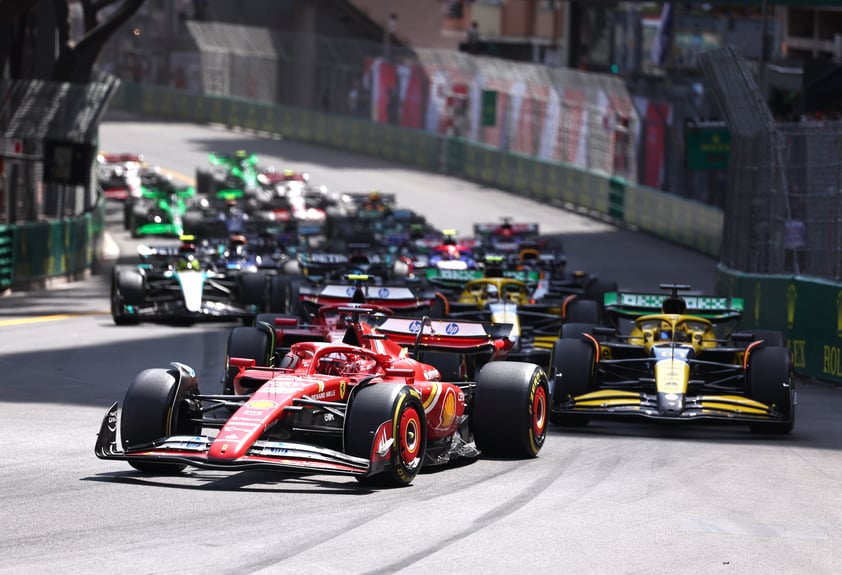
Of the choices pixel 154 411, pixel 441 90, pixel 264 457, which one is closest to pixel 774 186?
pixel 154 411

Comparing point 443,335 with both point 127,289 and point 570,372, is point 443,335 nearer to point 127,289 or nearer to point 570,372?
point 570,372

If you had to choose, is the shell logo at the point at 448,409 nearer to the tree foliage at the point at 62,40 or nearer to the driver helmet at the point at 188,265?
the driver helmet at the point at 188,265

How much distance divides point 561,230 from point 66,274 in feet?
50.0

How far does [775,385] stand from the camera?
1577cm

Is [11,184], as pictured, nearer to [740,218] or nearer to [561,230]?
[561,230]

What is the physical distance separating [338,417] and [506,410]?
5.30 ft

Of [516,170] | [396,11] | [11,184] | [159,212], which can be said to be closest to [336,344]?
[11,184]

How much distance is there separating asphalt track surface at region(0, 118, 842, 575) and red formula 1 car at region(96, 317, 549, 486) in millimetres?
229

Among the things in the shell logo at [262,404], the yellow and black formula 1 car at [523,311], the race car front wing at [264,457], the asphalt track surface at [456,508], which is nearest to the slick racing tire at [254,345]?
the asphalt track surface at [456,508]

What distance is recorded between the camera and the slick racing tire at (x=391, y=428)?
1177cm

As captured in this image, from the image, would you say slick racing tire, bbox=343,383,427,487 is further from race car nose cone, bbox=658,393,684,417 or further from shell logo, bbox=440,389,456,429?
race car nose cone, bbox=658,393,684,417

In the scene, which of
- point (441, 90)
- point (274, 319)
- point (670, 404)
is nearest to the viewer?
point (670, 404)

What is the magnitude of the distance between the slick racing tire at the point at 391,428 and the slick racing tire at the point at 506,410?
1.39 meters

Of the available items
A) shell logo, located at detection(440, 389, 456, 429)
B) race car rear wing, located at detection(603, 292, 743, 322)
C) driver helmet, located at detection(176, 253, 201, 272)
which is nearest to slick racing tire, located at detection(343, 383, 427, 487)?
shell logo, located at detection(440, 389, 456, 429)
